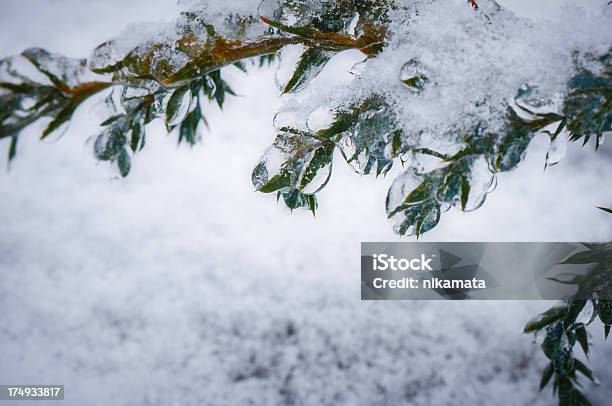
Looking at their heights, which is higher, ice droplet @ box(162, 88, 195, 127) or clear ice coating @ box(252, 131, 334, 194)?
ice droplet @ box(162, 88, 195, 127)

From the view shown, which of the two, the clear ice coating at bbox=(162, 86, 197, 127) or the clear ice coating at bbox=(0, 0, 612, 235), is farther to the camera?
the clear ice coating at bbox=(162, 86, 197, 127)

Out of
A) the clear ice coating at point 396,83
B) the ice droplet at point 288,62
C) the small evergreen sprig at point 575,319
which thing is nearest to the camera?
the clear ice coating at point 396,83

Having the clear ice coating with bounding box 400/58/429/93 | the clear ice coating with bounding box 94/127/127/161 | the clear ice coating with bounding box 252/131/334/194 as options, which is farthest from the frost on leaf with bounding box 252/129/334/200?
the clear ice coating with bounding box 94/127/127/161

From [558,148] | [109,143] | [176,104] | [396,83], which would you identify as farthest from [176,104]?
[558,148]

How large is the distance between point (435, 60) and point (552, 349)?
872 mm

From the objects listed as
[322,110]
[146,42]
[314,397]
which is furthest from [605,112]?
[314,397]

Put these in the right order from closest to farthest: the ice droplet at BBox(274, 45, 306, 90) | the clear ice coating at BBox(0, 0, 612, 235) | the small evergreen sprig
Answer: the clear ice coating at BBox(0, 0, 612, 235) → the ice droplet at BBox(274, 45, 306, 90) → the small evergreen sprig

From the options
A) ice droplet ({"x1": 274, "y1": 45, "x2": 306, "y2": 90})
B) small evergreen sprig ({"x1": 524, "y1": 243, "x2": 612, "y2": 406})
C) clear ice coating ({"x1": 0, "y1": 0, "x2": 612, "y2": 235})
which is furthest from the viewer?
small evergreen sprig ({"x1": 524, "y1": 243, "x2": 612, "y2": 406})

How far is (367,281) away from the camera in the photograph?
148 cm

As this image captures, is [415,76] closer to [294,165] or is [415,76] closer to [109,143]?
[294,165]

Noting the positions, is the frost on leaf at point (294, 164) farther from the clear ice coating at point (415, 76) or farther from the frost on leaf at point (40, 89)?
the frost on leaf at point (40, 89)

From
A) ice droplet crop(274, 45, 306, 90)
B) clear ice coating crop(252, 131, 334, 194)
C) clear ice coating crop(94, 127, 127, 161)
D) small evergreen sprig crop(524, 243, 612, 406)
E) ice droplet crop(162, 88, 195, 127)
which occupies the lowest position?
small evergreen sprig crop(524, 243, 612, 406)

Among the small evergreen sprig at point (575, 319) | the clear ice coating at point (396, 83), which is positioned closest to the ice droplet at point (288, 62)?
the clear ice coating at point (396, 83)

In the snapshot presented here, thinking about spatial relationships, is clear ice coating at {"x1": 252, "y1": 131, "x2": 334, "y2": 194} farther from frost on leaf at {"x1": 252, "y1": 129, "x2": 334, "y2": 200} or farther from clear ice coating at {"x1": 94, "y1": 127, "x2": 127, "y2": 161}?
A: clear ice coating at {"x1": 94, "y1": 127, "x2": 127, "y2": 161}
